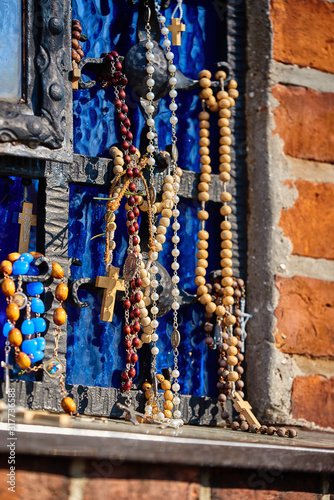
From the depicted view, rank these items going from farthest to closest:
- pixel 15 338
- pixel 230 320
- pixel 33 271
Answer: pixel 230 320 → pixel 33 271 → pixel 15 338

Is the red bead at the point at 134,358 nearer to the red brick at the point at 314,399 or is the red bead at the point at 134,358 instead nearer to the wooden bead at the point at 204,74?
the red brick at the point at 314,399

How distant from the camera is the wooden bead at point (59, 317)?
109 centimetres

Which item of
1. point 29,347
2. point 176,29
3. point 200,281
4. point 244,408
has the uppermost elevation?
point 176,29

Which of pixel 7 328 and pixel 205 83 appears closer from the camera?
pixel 7 328

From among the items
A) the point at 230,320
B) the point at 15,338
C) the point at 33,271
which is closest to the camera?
the point at 15,338

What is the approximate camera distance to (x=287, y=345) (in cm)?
123

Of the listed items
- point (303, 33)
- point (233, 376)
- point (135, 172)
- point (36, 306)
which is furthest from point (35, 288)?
point (303, 33)

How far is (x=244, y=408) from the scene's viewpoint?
1.20 m

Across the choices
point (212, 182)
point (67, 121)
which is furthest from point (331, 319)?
point (67, 121)

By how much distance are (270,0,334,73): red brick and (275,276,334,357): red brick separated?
1.34 feet

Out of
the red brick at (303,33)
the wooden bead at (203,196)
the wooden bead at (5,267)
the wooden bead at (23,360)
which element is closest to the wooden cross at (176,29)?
the red brick at (303,33)

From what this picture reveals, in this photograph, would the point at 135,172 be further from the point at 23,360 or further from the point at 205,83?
the point at 23,360

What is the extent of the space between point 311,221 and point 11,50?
1.93ft

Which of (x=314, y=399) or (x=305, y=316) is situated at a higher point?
(x=305, y=316)
